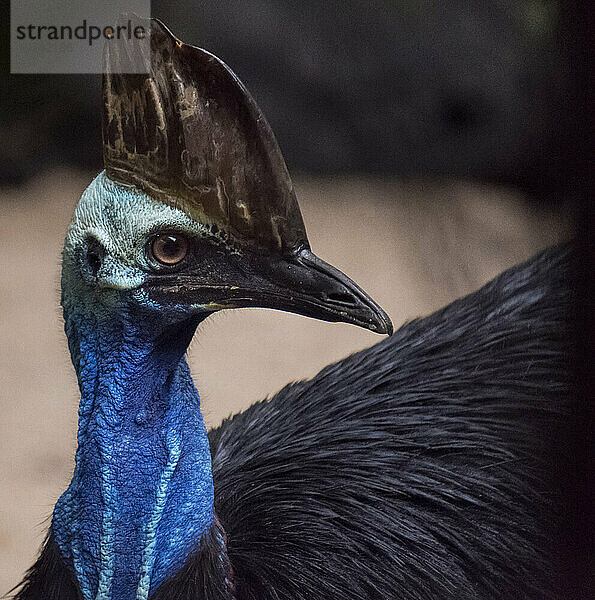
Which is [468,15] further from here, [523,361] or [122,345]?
[122,345]

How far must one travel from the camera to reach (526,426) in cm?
144

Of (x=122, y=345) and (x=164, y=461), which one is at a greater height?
→ (x=122, y=345)

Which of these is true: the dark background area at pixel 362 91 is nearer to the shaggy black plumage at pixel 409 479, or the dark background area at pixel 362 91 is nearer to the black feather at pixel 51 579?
the shaggy black plumage at pixel 409 479

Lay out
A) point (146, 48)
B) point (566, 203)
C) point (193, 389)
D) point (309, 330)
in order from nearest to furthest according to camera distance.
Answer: point (146, 48), point (566, 203), point (193, 389), point (309, 330)

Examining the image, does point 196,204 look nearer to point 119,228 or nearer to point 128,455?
point 119,228

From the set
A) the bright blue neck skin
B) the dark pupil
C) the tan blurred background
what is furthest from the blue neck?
the tan blurred background

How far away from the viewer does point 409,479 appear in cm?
138

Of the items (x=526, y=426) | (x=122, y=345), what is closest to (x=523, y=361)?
(x=526, y=426)

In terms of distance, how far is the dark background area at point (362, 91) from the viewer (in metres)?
2.54

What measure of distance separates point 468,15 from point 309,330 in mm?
1044

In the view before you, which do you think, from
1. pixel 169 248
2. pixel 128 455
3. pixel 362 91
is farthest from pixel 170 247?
pixel 362 91

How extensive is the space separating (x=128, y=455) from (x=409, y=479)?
39cm

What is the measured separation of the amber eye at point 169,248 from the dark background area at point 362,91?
1084 mm

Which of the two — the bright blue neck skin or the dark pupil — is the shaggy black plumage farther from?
the dark pupil
